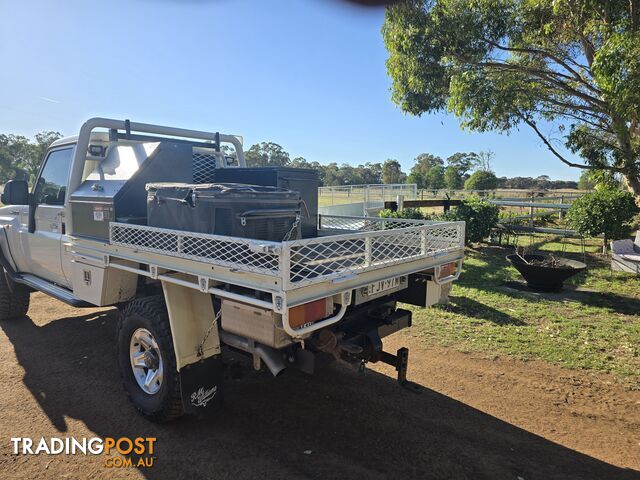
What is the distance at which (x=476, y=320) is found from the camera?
562cm

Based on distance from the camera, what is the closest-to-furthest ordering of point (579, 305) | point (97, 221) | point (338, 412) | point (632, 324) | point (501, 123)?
1. point (338, 412)
2. point (97, 221)
3. point (632, 324)
4. point (579, 305)
5. point (501, 123)

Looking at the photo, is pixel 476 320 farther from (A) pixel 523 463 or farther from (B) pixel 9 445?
(B) pixel 9 445

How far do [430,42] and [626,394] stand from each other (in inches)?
296

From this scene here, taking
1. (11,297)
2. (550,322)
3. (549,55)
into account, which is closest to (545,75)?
(549,55)

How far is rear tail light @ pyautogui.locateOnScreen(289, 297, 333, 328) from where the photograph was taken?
224 cm

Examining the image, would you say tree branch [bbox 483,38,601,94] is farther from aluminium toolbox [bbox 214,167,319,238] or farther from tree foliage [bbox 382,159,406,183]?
tree foliage [bbox 382,159,406,183]

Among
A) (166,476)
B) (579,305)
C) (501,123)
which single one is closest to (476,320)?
(579,305)

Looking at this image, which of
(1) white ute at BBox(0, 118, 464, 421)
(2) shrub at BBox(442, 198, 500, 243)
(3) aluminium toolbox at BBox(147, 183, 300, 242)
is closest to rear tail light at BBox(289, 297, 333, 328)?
(1) white ute at BBox(0, 118, 464, 421)

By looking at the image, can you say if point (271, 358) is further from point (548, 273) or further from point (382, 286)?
point (548, 273)

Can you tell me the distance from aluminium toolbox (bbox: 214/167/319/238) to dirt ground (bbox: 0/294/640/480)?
1538 millimetres

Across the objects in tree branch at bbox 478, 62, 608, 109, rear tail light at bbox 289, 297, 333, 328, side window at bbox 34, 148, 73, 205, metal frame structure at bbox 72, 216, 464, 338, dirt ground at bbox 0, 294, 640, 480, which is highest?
tree branch at bbox 478, 62, 608, 109

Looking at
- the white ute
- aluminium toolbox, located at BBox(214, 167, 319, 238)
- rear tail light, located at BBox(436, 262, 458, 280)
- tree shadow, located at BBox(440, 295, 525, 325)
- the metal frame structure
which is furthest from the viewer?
tree shadow, located at BBox(440, 295, 525, 325)

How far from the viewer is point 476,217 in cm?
1039

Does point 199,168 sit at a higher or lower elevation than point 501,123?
lower
